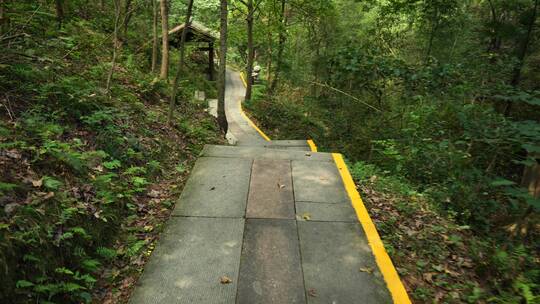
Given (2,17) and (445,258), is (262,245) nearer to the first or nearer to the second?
(445,258)

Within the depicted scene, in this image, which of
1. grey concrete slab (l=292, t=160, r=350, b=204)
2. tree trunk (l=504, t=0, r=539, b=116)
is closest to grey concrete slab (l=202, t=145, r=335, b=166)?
grey concrete slab (l=292, t=160, r=350, b=204)

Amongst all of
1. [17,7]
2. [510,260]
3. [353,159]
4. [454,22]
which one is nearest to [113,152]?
[17,7]

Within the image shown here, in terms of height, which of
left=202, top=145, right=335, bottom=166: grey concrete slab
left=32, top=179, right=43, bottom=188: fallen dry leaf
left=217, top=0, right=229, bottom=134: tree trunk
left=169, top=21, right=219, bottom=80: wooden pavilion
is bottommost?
left=202, top=145, right=335, bottom=166: grey concrete slab

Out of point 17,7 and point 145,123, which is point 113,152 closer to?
point 145,123

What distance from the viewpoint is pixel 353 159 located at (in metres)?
11.8

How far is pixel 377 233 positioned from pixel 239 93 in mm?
28173

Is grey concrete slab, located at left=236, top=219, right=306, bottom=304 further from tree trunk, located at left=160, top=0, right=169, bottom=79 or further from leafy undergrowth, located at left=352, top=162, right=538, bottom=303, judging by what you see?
tree trunk, located at left=160, top=0, right=169, bottom=79

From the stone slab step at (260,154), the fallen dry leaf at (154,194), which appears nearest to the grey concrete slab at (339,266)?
the fallen dry leaf at (154,194)

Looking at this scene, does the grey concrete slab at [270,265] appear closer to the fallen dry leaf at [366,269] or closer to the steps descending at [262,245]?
the steps descending at [262,245]

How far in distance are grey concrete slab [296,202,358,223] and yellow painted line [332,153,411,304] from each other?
0.13 meters

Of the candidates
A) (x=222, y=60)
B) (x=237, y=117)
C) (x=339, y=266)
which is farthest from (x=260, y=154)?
(x=237, y=117)

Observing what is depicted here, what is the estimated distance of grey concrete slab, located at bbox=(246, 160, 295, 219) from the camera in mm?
5109

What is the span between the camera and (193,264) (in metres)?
3.96

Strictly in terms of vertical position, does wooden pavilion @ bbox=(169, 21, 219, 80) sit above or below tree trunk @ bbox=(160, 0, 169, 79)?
above
